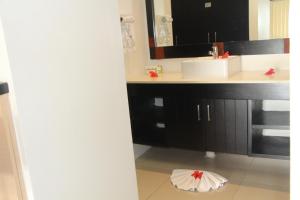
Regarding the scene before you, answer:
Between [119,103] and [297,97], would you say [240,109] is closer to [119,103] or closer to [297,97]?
[119,103]

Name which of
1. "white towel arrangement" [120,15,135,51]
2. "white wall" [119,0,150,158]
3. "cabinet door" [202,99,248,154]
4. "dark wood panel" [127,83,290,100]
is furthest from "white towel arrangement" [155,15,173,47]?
"cabinet door" [202,99,248,154]

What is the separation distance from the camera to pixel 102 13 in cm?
119

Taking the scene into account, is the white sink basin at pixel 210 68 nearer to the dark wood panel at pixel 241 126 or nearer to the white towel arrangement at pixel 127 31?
the dark wood panel at pixel 241 126

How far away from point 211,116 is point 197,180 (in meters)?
0.50

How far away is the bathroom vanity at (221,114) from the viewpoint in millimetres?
1970

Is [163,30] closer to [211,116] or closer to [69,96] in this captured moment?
[211,116]

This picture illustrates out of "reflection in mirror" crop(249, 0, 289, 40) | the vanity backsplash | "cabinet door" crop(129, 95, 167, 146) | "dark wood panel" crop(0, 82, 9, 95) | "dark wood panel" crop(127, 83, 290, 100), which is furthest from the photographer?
"cabinet door" crop(129, 95, 167, 146)

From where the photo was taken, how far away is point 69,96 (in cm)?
106

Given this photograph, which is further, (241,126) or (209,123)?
(209,123)

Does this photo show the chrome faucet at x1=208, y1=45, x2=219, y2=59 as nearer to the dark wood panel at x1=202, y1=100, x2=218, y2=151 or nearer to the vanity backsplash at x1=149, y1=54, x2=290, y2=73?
the vanity backsplash at x1=149, y1=54, x2=290, y2=73

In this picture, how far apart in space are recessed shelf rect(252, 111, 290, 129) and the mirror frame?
49cm

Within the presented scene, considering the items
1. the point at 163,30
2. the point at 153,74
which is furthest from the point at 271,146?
the point at 163,30

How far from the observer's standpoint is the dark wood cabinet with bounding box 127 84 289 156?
2002 mm

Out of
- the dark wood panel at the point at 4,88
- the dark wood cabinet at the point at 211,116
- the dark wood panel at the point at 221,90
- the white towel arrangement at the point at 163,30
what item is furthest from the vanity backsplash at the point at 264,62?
the dark wood panel at the point at 4,88
